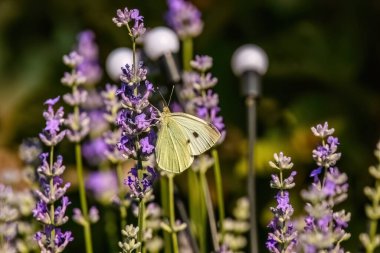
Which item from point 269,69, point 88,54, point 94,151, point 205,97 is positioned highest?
point 269,69

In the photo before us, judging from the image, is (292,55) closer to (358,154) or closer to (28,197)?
(358,154)

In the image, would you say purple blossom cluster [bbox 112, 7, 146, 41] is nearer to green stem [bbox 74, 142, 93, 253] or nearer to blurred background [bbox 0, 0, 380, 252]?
green stem [bbox 74, 142, 93, 253]

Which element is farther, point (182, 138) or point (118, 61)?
point (118, 61)

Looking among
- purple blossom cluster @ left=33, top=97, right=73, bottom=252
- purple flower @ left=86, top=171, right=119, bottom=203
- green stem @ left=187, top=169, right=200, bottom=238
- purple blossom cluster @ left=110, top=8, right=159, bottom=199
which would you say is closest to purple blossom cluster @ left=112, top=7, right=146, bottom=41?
purple blossom cluster @ left=110, top=8, right=159, bottom=199

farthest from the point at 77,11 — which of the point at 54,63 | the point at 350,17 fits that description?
the point at 350,17

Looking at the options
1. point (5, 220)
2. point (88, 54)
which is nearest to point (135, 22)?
point (5, 220)

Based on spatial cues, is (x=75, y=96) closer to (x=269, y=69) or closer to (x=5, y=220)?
(x=5, y=220)

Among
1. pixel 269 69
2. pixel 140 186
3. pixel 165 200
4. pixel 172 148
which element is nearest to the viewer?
pixel 140 186
